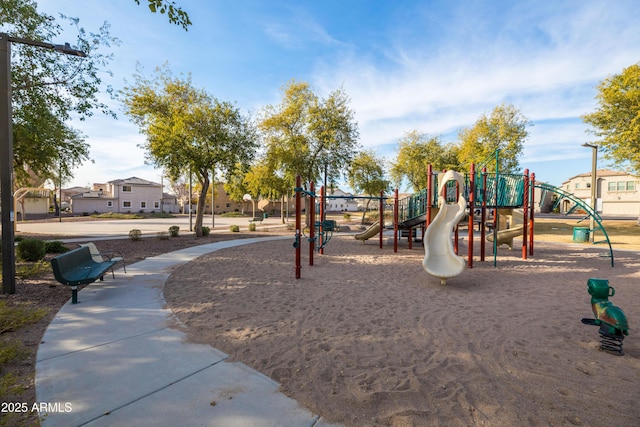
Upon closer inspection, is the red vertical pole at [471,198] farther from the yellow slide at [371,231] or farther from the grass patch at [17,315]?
the grass patch at [17,315]

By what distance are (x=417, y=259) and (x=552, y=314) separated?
6.42 m

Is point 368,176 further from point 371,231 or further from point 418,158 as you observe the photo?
point 371,231

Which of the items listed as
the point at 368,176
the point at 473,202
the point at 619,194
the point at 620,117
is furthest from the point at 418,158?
the point at 619,194

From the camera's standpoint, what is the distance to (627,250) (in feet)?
50.1

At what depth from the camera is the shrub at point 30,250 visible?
952 cm

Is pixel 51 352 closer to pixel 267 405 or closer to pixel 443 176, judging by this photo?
pixel 267 405

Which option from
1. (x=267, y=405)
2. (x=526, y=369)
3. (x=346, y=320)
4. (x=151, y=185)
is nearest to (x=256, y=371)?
(x=267, y=405)

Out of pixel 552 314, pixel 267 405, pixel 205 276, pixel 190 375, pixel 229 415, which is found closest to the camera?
pixel 229 415

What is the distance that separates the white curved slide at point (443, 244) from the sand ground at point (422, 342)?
0.43m

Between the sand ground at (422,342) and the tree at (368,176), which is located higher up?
the tree at (368,176)

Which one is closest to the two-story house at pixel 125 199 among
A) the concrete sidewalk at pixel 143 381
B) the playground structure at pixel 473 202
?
the playground structure at pixel 473 202

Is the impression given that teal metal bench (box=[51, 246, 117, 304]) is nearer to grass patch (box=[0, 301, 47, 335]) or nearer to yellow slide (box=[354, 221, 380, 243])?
grass patch (box=[0, 301, 47, 335])

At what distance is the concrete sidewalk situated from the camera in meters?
2.70

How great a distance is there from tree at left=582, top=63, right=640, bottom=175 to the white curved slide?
69.1 feet
